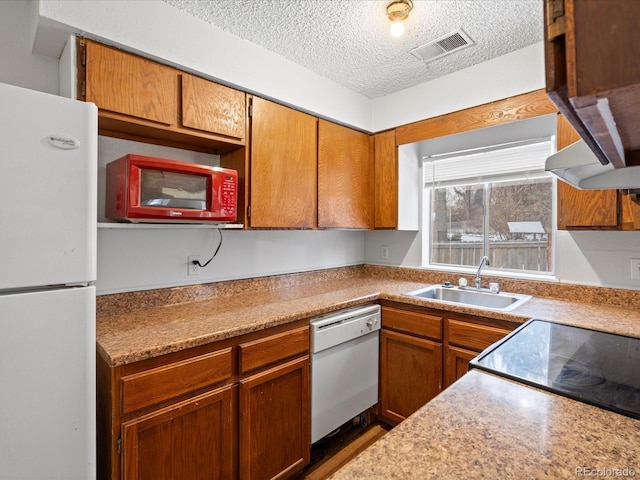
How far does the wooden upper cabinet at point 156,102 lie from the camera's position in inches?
56.4

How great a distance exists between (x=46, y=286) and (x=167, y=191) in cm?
66

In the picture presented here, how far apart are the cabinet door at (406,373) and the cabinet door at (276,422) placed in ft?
2.17

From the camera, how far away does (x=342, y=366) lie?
202 cm

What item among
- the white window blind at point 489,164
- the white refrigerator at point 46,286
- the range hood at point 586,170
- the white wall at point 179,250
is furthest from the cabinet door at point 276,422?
the white window blind at point 489,164

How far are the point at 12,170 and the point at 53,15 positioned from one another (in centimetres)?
78

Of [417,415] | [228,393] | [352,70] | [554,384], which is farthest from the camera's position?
[352,70]

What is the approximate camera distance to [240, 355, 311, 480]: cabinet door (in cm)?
156

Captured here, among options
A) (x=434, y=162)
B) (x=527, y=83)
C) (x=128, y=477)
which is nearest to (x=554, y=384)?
(x=128, y=477)

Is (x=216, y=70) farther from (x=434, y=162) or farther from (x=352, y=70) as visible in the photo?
(x=434, y=162)

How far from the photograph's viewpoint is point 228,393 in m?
1.50

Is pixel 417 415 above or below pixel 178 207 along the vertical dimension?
below

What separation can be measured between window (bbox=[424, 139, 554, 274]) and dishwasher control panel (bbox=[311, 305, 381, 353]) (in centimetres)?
A: 100

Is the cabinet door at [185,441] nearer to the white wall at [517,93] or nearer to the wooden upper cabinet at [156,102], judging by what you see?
the wooden upper cabinet at [156,102]

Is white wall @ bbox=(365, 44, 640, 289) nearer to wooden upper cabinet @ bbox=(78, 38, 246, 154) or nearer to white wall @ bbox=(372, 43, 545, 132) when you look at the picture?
white wall @ bbox=(372, 43, 545, 132)
